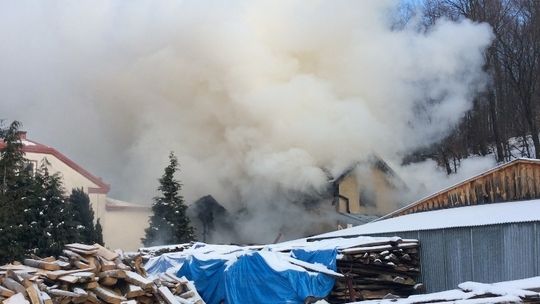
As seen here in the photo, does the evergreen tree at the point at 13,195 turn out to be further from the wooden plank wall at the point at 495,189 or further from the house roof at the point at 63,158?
the wooden plank wall at the point at 495,189

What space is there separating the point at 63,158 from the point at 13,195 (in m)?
8.32

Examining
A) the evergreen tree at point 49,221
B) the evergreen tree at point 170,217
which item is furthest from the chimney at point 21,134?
the evergreen tree at point 170,217

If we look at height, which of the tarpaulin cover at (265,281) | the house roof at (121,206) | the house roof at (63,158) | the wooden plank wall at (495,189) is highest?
the house roof at (63,158)

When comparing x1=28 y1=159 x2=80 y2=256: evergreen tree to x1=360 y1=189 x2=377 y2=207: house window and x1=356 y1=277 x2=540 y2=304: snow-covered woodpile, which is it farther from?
x1=356 y1=277 x2=540 y2=304: snow-covered woodpile

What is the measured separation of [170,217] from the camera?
2870 cm

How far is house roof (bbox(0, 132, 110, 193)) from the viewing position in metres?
31.5

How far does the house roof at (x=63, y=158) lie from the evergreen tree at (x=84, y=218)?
290 centimetres

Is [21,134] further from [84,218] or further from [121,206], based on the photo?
[121,206]

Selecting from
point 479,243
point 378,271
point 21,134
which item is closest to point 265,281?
point 378,271

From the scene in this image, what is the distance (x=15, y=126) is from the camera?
24781 millimetres

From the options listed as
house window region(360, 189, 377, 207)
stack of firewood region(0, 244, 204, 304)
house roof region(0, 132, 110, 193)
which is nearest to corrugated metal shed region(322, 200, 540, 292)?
stack of firewood region(0, 244, 204, 304)

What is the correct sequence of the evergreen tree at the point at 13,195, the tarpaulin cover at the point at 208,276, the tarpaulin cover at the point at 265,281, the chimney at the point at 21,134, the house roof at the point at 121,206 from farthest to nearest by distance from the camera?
the house roof at the point at 121,206 → the chimney at the point at 21,134 → the evergreen tree at the point at 13,195 → the tarpaulin cover at the point at 208,276 → the tarpaulin cover at the point at 265,281

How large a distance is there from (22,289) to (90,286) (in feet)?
3.70

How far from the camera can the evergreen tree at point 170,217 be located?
2869cm
